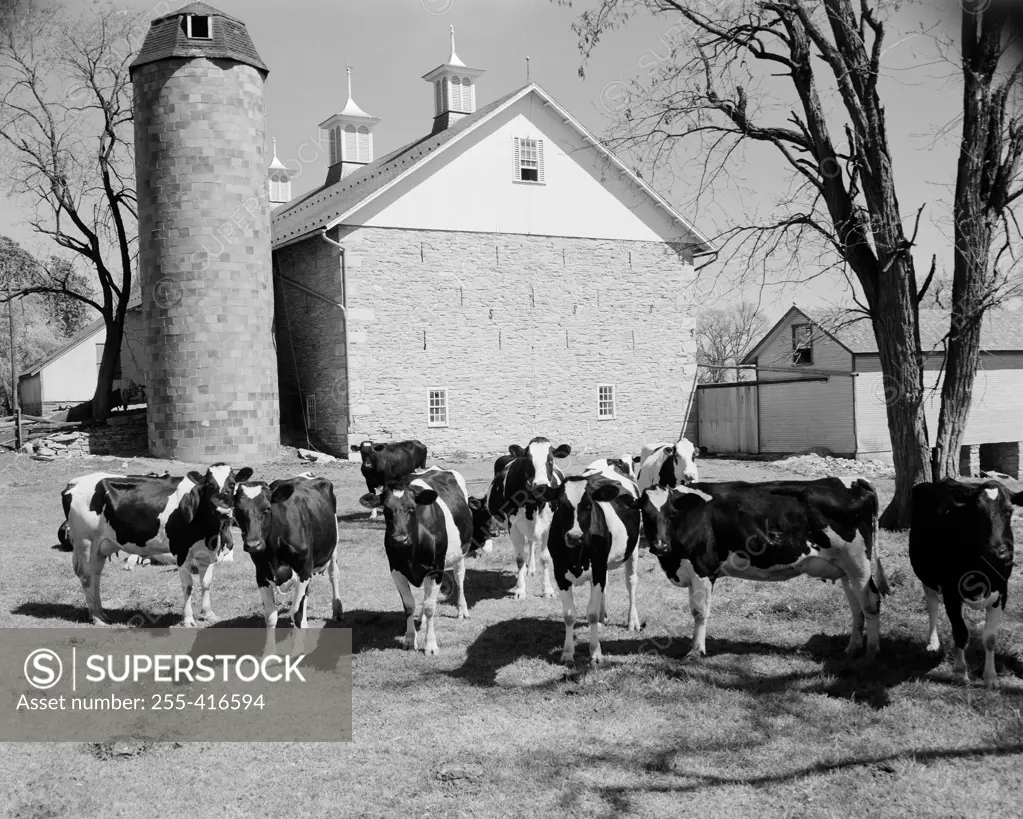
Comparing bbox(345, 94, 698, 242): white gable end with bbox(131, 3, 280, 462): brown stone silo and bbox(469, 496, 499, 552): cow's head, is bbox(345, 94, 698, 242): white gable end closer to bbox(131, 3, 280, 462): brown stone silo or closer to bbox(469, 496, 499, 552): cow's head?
bbox(131, 3, 280, 462): brown stone silo

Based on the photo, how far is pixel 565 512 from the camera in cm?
830

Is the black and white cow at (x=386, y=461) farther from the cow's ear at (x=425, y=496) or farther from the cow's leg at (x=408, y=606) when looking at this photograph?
the cow's ear at (x=425, y=496)

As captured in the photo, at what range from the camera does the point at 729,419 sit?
1319 inches

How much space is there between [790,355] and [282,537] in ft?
86.8

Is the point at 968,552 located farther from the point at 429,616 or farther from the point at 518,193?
the point at 518,193

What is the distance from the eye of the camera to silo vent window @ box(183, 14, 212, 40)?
26.3 meters

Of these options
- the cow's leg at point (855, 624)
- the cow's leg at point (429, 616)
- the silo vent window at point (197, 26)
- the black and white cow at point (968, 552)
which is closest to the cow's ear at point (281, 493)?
the cow's leg at point (429, 616)

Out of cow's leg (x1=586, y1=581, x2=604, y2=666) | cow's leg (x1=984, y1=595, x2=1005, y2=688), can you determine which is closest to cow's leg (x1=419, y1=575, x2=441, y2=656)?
cow's leg (x1=586, y1=581, x2=604, y2=666)

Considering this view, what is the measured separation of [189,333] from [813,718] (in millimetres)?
21999

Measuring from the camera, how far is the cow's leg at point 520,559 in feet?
34.8

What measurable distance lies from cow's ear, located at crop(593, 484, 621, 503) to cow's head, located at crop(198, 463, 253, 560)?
3.05m

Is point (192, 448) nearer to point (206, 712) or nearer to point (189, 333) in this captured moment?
point (189, 333)

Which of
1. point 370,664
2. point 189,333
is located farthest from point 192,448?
point 370,664

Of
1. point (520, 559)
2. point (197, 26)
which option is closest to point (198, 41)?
point (197, 26)
